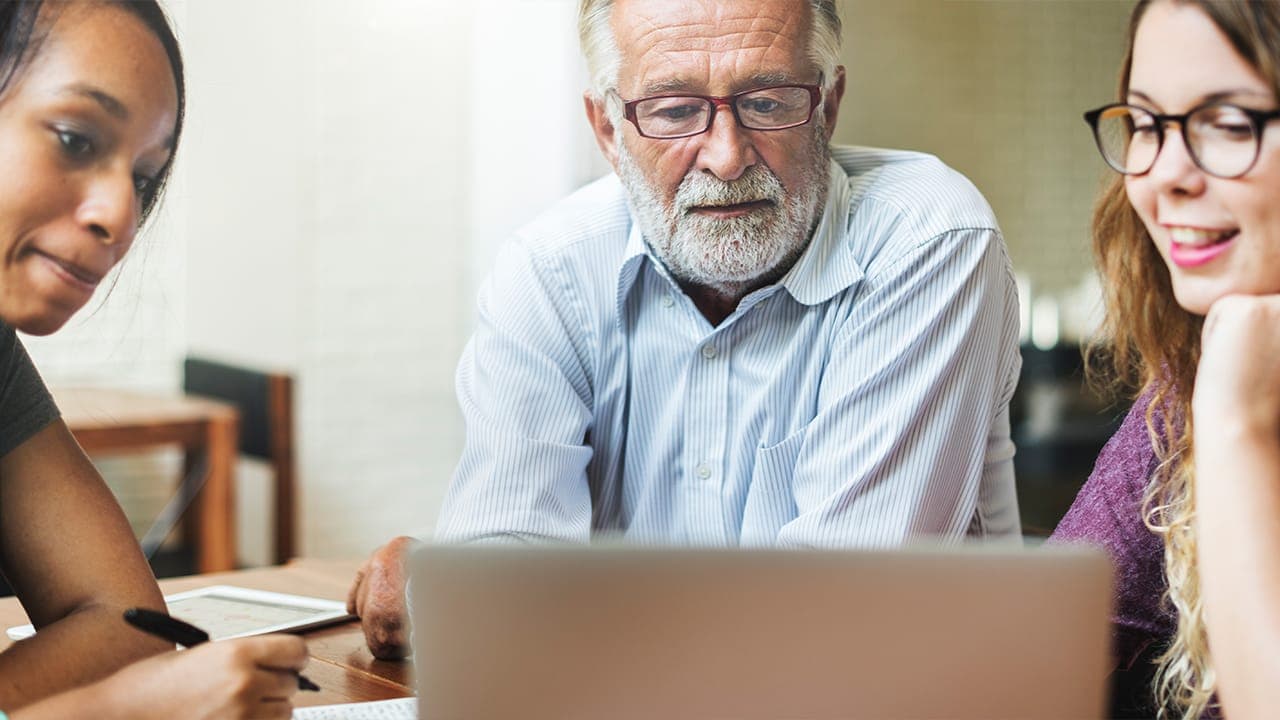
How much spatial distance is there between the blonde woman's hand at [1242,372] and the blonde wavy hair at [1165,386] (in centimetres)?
19

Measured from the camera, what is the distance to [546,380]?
157 cm

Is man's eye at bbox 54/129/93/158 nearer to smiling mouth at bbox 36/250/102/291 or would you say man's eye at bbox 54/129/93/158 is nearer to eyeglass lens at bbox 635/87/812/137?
smiling mouth at bbox 36/250/102/291

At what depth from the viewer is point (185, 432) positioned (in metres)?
2.97

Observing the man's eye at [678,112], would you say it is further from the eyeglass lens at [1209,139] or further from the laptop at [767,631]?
the laptop at [767,631]

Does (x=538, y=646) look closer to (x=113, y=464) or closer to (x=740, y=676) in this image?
(x=740, y=676)

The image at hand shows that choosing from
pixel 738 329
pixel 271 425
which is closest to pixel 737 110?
pixel 738 329

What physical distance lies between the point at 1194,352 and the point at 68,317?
1.05 metres

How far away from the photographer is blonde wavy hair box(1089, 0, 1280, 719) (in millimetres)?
1161

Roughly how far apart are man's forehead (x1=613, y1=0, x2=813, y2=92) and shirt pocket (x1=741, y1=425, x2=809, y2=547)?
1.46 feet

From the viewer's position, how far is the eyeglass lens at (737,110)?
59.1 inches

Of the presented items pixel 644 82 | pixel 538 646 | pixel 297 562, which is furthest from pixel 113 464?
pixel 538 646

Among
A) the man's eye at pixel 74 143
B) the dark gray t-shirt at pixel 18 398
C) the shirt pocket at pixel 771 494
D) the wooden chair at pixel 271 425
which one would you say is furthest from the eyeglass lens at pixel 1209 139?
the wooden chair at pixel 271 425

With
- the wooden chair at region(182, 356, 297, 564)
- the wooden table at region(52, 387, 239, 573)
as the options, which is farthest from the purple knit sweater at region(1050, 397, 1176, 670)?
the wooden table at region(52, 387, 239, 573)

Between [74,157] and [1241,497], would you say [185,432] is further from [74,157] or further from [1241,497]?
[1241,497]
